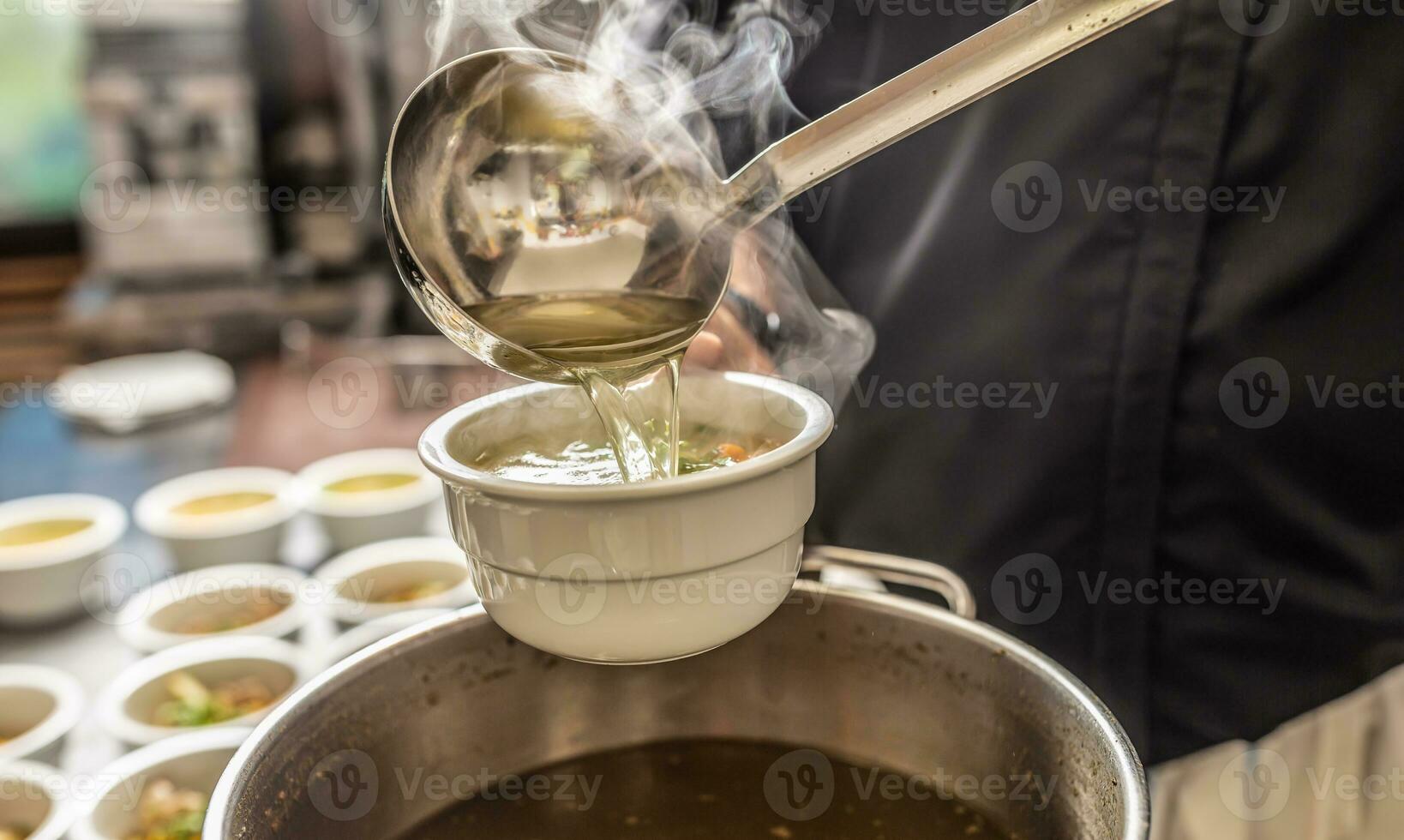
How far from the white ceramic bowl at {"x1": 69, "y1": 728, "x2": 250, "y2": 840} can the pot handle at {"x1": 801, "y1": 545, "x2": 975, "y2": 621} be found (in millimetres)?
865

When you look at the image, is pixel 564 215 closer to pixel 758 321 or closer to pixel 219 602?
pixel 758 321

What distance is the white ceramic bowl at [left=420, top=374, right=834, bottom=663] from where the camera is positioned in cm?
65

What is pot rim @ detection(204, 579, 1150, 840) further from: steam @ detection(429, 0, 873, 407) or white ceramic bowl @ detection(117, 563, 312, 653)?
white ceramic bowl @ detection(117, 563, 312, 653)

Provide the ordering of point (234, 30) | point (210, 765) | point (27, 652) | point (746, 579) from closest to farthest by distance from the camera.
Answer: point (746, 579), point (210, 765), point (27, 652), point (234, 30)

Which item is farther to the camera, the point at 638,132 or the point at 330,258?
the point at 330,258

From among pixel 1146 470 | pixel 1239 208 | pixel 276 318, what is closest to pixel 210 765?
pixel 1146 470

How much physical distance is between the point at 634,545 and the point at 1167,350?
2.47 ft

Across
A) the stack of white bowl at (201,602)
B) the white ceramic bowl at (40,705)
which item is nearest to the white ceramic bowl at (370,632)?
the stack of white bowl at (201,602)

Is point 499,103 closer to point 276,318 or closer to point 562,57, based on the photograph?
point 562,57

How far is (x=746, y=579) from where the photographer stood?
0.70 meters

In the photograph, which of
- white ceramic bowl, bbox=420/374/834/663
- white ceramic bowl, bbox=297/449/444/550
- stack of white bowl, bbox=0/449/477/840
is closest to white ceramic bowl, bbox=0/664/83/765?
stack of white bowl, bbox=0/449/477/840

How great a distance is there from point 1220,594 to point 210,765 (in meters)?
1.36

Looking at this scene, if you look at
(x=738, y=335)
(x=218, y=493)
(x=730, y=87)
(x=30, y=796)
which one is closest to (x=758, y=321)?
(x=738, y=335)

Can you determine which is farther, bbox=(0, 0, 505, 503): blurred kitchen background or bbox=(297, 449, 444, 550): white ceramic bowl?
bbox=(0, 0, 505, 503): blurred kitchen background
